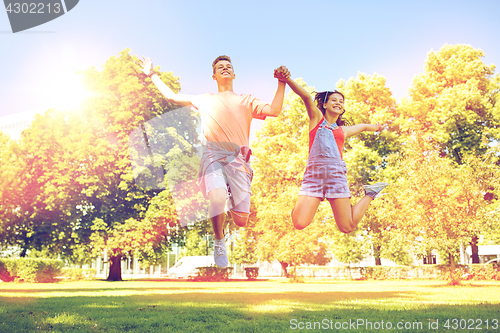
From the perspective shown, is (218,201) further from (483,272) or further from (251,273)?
(251,273)

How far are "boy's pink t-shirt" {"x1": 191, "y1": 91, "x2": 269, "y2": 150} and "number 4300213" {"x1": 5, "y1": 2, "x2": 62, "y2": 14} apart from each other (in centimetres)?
222

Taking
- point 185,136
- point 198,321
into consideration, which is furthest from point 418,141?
point 198,321

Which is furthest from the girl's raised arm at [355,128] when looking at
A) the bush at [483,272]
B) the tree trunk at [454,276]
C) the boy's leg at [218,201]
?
the bush at [483,272]

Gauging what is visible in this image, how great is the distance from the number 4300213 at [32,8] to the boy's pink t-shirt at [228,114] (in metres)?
2.22

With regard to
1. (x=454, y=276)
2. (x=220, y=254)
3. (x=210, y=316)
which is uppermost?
(x=220, y=254)

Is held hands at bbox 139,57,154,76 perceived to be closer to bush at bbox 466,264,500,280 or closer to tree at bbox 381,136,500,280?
tree at bbox 381,136,500,280

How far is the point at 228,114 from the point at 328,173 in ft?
4.97

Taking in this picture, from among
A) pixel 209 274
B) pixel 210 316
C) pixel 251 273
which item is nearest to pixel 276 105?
pixel 210 316

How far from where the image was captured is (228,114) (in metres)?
4.66

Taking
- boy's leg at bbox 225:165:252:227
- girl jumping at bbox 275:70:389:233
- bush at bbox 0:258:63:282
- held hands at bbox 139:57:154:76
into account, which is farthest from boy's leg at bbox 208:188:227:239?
bush at bbox 0:258:63:282

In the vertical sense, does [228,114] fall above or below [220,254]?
above

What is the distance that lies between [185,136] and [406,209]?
13230mm

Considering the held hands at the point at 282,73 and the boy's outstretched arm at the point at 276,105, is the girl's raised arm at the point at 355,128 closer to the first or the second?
the boy's outstretched arm at the point at 276,105

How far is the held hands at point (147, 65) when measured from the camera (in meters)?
5.01
